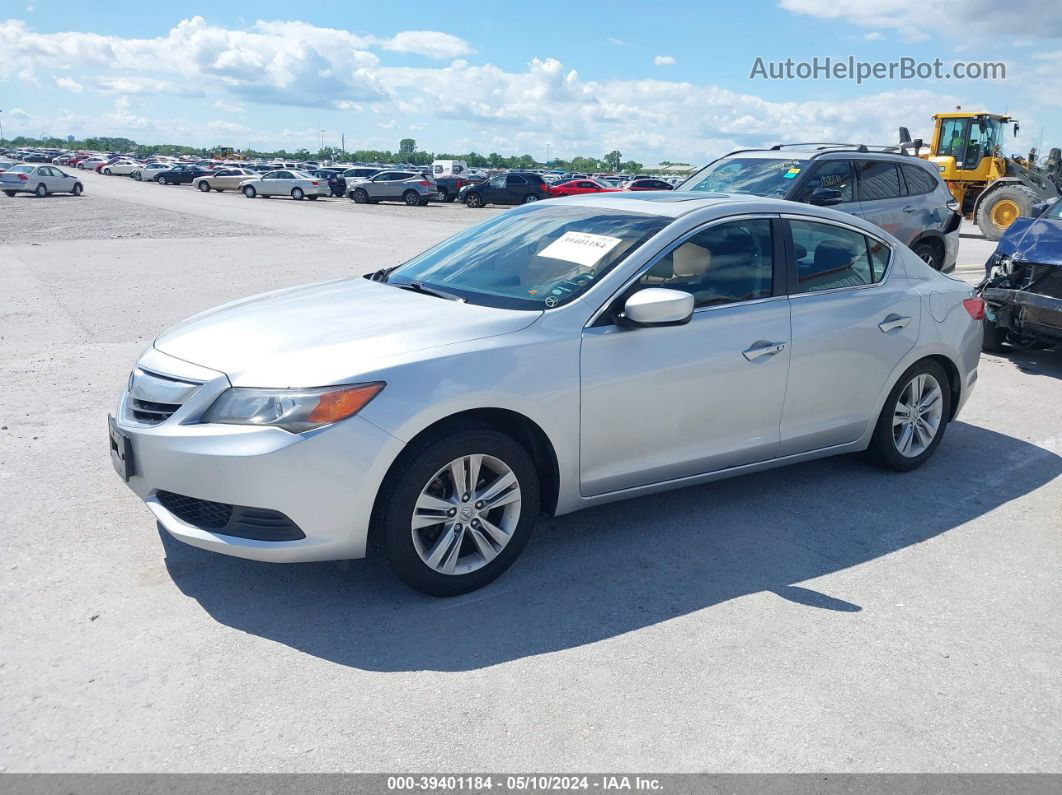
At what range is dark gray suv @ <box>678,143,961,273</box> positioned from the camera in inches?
387

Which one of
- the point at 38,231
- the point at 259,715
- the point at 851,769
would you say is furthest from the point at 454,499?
the point at 38,231

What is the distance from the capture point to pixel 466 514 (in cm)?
382

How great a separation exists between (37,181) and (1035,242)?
43.9 m

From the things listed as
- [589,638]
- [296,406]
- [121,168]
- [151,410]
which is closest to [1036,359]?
[589,638]

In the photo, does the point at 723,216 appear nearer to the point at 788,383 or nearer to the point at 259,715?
the point at 788,383

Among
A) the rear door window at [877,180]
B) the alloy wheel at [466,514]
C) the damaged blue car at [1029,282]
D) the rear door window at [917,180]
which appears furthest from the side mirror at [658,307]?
the rear door window at [917,180]

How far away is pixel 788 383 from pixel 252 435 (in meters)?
2.76

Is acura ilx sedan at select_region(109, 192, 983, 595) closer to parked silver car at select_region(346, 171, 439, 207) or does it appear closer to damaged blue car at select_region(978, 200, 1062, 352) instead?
damaged blue car at select_region(978, 200, 1062, 352)

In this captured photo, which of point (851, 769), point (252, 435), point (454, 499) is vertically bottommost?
point (851, 769)

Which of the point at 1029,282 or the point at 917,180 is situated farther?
the point at 917,180

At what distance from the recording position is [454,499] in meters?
3.79

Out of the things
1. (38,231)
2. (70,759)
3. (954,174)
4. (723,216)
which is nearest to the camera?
(70,759)

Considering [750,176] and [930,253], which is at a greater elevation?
[750,176]

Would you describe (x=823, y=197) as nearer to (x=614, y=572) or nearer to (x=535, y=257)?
(x=535, y=257)
